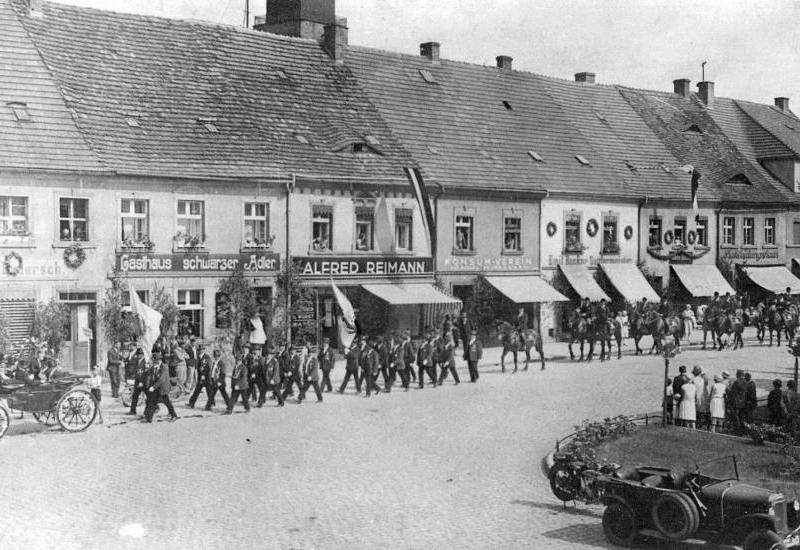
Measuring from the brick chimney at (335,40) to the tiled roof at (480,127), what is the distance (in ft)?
1.52

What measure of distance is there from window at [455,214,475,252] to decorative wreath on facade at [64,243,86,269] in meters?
14.0

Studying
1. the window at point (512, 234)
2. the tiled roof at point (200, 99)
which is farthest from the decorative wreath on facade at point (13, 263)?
the window at point (512, 234)

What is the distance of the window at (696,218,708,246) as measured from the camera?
146 feet

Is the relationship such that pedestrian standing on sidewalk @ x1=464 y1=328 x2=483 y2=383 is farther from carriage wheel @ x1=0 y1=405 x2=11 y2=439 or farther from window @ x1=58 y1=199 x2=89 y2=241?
carriage wheel @ x1=0 y1=405 x2=11 y2=439

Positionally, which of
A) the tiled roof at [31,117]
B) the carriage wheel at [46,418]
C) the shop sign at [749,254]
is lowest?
the carriage wheel at [46,418]

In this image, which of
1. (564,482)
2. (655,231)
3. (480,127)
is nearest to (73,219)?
(564,482)

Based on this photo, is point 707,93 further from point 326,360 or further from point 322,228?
point 326,360

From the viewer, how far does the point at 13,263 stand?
2575 cm

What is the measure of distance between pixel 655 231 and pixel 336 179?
17.4 m

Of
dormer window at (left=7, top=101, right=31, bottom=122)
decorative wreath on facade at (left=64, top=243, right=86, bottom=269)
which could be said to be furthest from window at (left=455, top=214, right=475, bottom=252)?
dormer window at (left=7, top=101, right=31, bottom=122)

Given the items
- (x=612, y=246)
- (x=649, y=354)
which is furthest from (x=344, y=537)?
(x=612, y=246)

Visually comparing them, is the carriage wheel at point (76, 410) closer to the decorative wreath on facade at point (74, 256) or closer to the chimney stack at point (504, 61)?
the decorative wreath on facade at point (74, 256)

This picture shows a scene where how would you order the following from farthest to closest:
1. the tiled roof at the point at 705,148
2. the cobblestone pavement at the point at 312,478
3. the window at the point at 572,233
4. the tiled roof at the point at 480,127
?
the tiled roof at the point at 705,148
the window at the point at 572,233
the tiled roof at the point at 480,127
the cobblestone pavement at the point at 312,478

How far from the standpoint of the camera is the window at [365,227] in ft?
108
